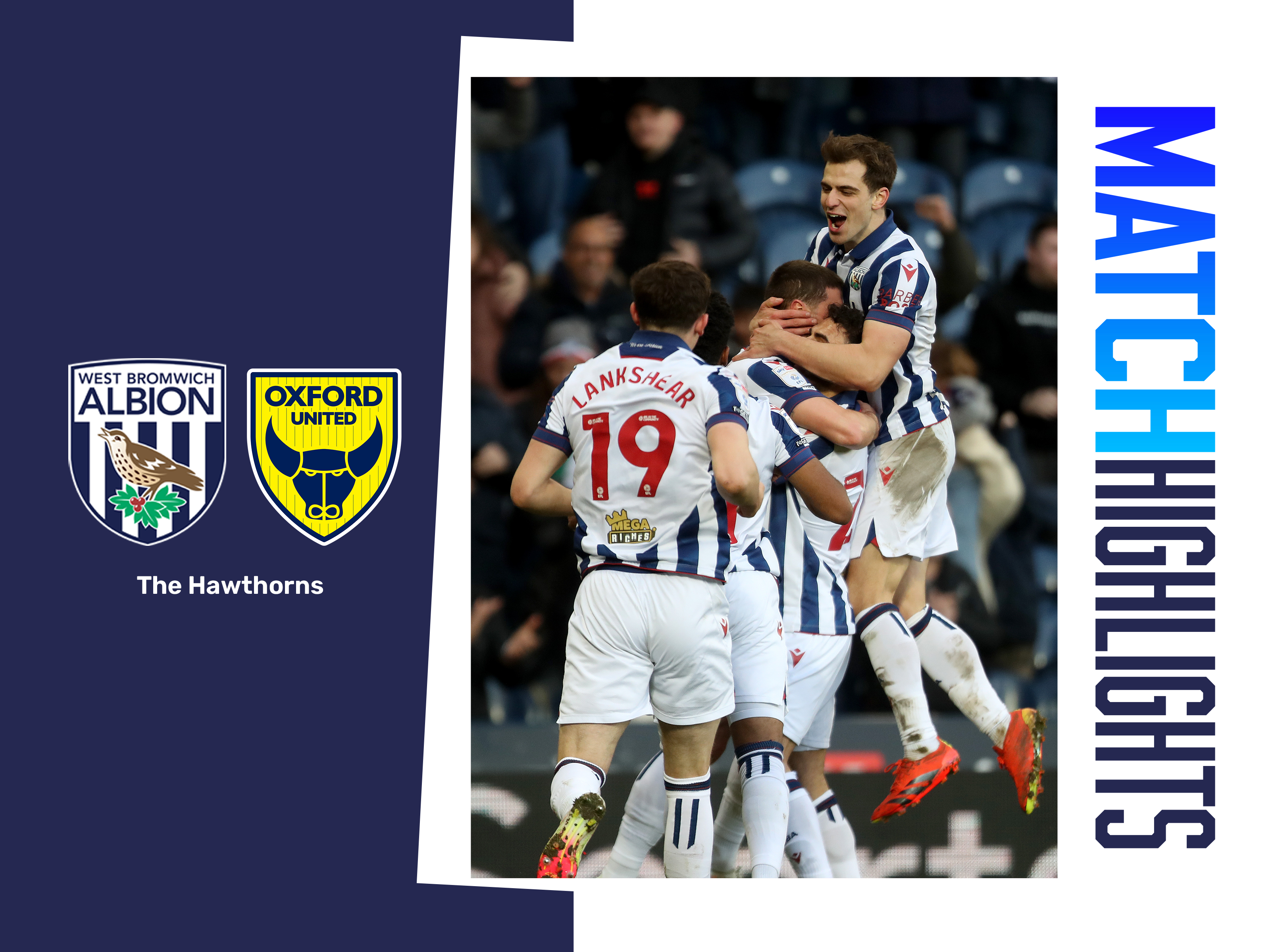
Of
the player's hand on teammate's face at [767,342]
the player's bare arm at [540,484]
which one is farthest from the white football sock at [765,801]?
the player's hand on teammate's face at [767,342]

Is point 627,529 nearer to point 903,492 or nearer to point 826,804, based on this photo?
point 903,492

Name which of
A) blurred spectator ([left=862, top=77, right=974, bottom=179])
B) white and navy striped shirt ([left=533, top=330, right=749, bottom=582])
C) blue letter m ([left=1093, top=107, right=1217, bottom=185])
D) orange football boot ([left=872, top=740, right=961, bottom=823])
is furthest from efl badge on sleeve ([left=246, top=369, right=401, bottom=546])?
blue letter m ([left=1093, top=107, right=1217, bottom=185])

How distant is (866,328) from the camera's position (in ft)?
20.4

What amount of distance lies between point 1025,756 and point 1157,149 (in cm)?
267

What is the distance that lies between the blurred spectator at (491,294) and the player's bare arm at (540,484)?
4.07ft

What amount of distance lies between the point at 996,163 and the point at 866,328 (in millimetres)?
1803

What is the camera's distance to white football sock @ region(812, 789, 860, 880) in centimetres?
645

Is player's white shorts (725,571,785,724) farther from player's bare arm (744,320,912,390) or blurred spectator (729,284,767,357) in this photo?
blurred spectator (729,284,767,357)

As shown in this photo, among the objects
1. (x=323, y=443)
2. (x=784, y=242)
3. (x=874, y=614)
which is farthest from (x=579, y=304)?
(x=874, y=614)

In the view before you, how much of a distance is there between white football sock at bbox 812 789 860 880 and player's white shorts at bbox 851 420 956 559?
3.51 ft

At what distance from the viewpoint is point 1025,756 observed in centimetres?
670

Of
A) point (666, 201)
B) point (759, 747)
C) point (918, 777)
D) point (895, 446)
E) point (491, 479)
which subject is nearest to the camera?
point (759, 747)

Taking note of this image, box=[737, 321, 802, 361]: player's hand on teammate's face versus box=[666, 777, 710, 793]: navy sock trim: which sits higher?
box=[737, 321, 802, 361]: player's hand on teammate's face

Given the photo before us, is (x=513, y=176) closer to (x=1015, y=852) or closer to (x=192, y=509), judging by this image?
(x=192, y=509)
